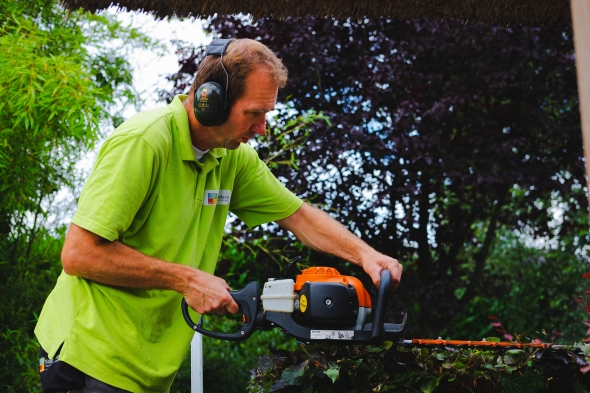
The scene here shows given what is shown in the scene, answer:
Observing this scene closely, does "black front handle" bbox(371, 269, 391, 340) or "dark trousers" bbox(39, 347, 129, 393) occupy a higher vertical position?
"black front handle" bbox(371, 269, 391, 340)

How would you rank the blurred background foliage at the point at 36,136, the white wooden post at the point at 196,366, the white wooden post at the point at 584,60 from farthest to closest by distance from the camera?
the blurred background foliage at the point at 36,136 < the white wooden post at the point at 196,366 < the white wooden post at the point at 584,60

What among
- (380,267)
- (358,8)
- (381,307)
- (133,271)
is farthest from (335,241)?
(358,8)

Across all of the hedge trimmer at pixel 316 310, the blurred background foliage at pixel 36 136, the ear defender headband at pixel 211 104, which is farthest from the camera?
the blurred background foliage at pixel 36 136

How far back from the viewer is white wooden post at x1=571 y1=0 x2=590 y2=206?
1429 millimetres

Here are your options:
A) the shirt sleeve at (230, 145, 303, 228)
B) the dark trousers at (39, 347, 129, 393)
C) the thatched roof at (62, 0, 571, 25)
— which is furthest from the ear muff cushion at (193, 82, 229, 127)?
the thatched roof at (62, 0, 571, 25)

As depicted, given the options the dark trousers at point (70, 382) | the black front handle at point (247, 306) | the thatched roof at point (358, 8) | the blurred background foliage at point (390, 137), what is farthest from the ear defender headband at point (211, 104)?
the blurred background foliage at point (390, 137)

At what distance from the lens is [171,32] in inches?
217

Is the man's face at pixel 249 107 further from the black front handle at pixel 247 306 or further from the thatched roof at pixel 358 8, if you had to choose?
the thatched roof at pixel 358 8

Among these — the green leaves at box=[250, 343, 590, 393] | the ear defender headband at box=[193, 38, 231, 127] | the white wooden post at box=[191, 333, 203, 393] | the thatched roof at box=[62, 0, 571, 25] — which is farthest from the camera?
the thatched roof at box=[62, 0, 571, 25]

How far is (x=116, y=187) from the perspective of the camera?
1845 millimetres

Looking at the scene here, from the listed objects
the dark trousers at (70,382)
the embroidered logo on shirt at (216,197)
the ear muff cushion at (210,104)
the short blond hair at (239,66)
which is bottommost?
the dark trousers at (70,382)

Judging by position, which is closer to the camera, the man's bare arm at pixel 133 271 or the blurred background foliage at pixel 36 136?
the man's bare arm at pixel 133 271

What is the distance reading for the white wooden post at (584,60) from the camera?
4.69 ft

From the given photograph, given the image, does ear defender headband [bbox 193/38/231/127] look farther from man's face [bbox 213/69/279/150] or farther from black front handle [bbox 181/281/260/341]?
black front handle [bbox 181/281/260/341]
